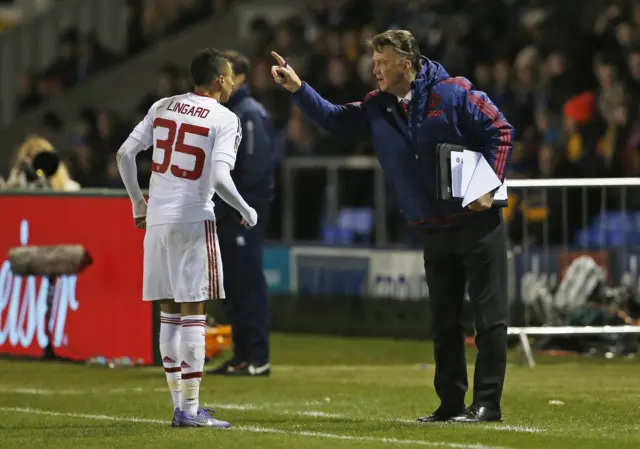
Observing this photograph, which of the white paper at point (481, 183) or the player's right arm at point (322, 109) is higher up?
the player's right arm at point (322, 109)

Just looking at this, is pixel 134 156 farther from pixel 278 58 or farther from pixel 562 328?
pixel 562 328

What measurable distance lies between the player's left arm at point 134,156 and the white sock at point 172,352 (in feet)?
2.15

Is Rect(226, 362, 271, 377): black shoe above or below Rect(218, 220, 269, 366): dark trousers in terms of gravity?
below

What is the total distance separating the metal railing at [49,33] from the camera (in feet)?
92.7

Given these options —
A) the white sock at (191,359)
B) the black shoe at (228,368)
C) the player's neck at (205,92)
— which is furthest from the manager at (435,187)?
the black shoe at (228,368)

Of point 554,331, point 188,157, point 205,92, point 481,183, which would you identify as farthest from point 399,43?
point 554,331

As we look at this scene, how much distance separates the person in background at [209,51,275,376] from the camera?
13898 millimetres

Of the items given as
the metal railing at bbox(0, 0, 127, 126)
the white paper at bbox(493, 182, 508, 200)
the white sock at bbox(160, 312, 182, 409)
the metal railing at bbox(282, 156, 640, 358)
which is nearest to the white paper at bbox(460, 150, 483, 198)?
the white paper at bbox(493, 182, 508, 200)

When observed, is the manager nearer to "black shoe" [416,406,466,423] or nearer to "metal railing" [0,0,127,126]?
"black shoe" [416,406,466,423]

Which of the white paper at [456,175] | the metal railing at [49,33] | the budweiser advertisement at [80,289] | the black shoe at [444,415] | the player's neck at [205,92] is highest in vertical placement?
the metal railing at [49,33]

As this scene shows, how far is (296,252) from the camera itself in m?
19.0

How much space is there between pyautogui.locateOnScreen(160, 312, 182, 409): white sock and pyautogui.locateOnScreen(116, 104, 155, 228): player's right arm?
0.69m

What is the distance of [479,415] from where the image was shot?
10.4 metres

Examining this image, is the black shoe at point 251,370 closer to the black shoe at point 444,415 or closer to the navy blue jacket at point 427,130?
the black shoe at point 444,415
